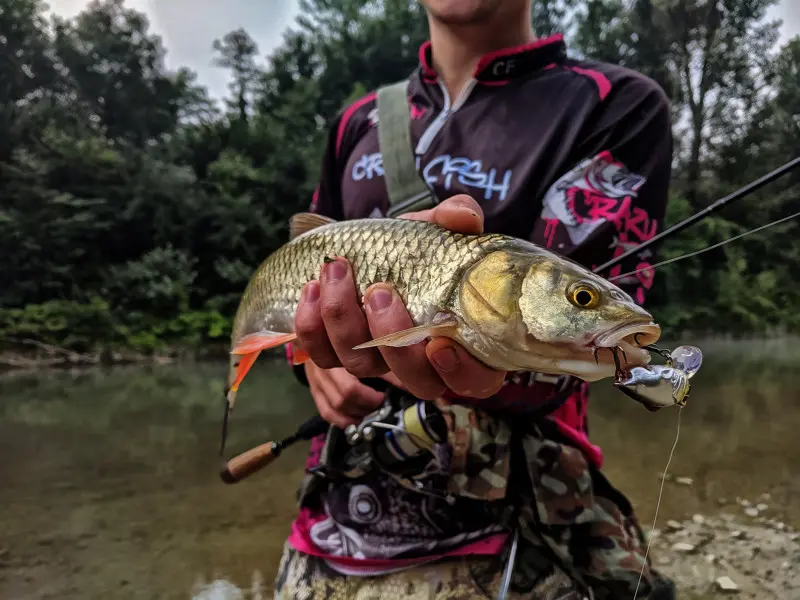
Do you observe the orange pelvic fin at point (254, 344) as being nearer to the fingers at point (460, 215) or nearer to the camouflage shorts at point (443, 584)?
the fingers at point (460, 215)

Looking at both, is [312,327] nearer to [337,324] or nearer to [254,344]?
[337,324]

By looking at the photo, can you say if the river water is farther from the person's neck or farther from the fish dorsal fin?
the person's neck

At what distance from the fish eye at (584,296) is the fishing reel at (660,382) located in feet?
0.35

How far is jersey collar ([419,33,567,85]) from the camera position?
4.83ft

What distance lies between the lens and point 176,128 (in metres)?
17.3

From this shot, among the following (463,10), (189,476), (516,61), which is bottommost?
(189,476)

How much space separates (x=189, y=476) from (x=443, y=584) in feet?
13.1

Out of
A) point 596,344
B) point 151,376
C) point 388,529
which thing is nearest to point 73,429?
point 151,376

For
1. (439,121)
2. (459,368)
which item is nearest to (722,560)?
(439,121)

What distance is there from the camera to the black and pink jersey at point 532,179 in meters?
1.23

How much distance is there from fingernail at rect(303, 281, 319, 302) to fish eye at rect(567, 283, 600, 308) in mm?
462

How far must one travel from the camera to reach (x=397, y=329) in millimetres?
978

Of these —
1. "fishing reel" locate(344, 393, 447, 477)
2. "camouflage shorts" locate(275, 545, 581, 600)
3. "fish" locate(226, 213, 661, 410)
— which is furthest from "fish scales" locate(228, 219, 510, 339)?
"camouflage shorts" locate(275, 545, 581, 600)

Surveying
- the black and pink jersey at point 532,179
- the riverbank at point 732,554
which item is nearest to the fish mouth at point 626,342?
the black and pink jersey at point 532,179
